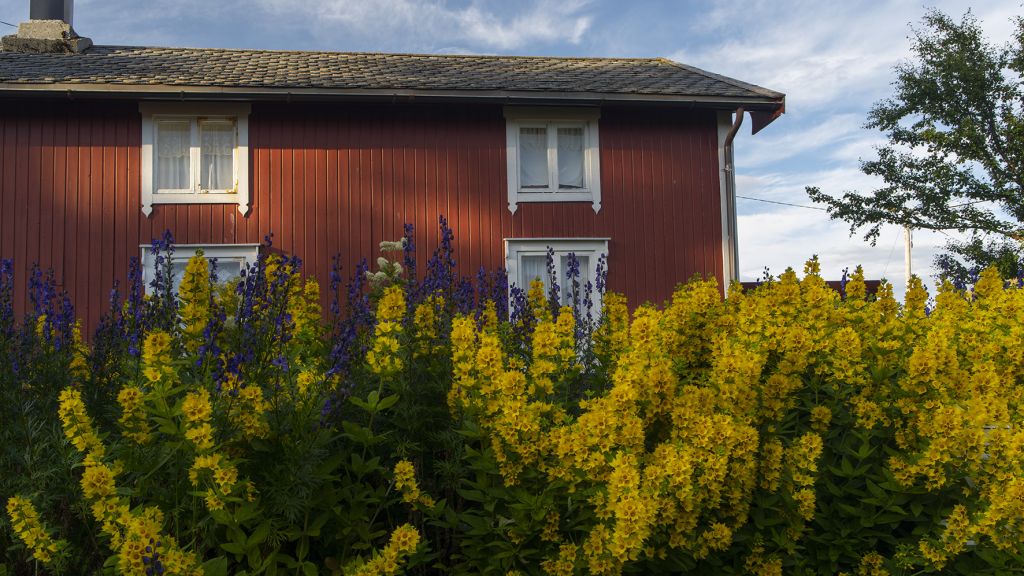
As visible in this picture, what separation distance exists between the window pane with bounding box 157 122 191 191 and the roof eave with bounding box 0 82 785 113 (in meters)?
0.70

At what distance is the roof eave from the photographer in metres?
10.5

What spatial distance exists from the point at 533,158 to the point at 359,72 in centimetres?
310

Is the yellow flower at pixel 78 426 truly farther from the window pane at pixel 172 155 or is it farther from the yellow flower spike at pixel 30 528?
the window pane at pixel 172 155

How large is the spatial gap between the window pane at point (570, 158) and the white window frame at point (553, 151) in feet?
0.36

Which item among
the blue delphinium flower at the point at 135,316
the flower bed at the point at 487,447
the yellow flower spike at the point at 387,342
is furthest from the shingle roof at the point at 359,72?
the yellow flower spike at the point at 387,342

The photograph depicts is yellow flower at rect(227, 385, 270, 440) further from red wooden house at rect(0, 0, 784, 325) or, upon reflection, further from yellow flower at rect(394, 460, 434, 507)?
red wooden house at rect(0, 0, 784, 325)

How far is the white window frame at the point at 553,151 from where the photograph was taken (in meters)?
11.8

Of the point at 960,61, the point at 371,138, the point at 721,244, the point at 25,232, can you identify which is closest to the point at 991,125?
the point at 960,61

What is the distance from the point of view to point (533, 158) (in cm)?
1203

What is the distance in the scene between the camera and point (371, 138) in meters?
11.5

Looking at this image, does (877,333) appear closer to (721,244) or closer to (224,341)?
(224,341)

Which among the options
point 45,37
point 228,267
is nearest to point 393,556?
point 228,267

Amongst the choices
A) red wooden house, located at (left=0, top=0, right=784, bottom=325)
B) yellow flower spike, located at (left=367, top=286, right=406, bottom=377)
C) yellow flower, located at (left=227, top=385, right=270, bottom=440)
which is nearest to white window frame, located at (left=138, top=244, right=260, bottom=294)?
red wooden house, located at (left=0, top=0, right=784, bottom=325)

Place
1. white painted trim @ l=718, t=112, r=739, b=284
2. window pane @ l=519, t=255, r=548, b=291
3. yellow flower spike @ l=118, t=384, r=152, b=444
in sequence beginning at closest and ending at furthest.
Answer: yellow flower spike @ l=118, t=384, r=152, b=444, window pane @ l=519, t=255, r=548, b=291, white painted trim @ l=718, t=112, r=739, b=284
